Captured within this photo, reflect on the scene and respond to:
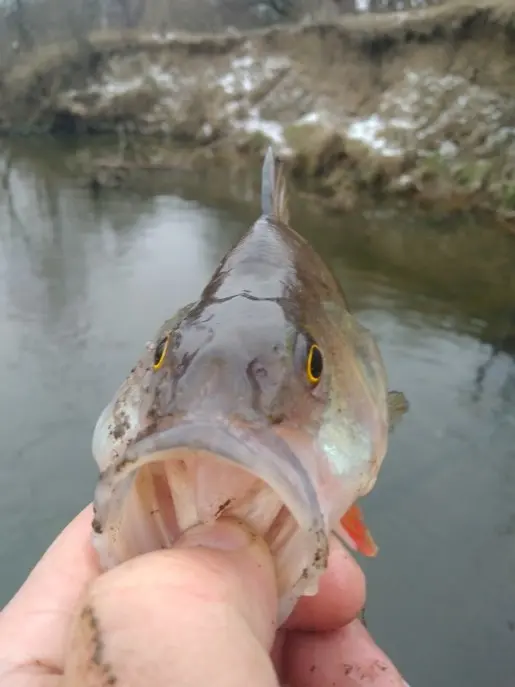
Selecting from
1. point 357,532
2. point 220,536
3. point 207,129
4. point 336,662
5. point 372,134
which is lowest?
point 207,129

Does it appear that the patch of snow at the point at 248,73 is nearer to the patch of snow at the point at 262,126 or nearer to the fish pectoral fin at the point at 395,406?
the patch of snow at the point at 262,126

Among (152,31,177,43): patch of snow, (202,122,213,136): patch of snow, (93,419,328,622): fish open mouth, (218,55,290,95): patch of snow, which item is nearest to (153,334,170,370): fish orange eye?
(93,419,328,622): fish open mouth

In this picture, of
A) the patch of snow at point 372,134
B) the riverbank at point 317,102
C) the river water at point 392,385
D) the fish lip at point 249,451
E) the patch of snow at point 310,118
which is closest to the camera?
the fish lip at point 249,451

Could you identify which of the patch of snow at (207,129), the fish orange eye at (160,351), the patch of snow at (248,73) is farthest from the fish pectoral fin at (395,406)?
the patch of snow at (248,73)

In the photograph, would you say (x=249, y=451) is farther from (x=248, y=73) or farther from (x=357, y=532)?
(x=248, y=73)

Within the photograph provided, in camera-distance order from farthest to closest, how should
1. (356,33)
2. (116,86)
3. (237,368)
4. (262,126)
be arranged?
1. (116,86)
2. (262,126)
3. (356,33)
4. (237,368)

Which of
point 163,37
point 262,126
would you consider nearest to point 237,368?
point 262,126

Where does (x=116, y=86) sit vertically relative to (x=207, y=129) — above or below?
above
